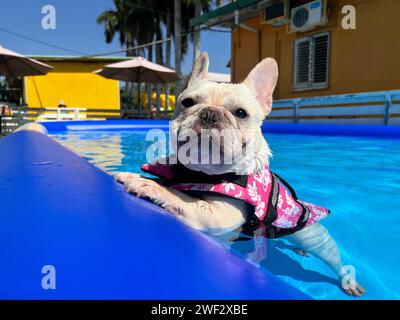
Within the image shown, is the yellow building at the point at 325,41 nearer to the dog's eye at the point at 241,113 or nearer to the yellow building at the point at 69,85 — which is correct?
the yellow building at the point at 69,85

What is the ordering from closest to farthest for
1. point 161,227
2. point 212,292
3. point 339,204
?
point 212,292, point 161,227, point 339,204

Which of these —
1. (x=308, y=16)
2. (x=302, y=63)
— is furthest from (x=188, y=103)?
(x=302, y=63)

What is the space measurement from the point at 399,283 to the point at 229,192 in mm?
1085

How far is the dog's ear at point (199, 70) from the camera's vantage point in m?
2.39

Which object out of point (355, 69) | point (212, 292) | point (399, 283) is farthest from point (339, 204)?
point (355, 69)

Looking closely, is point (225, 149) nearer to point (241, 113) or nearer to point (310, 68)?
point (241, 113)

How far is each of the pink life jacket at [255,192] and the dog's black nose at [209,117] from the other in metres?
0.31

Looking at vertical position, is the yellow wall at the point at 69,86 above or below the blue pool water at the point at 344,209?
above

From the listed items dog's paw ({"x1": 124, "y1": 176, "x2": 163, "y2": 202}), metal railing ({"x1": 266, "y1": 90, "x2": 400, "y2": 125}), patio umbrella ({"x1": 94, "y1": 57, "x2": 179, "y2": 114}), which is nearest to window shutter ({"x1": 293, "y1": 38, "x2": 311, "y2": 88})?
metal railing ({"x1": 266, "y1": 90, "x2": 400, "y2": 125})

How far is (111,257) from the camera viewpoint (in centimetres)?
88

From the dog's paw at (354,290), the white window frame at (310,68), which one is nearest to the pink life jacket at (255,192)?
the dog's paw at (354,290)

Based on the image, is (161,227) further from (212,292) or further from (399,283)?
(399,283)

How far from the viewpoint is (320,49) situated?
13797mm

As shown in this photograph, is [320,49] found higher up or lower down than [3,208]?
higher up
